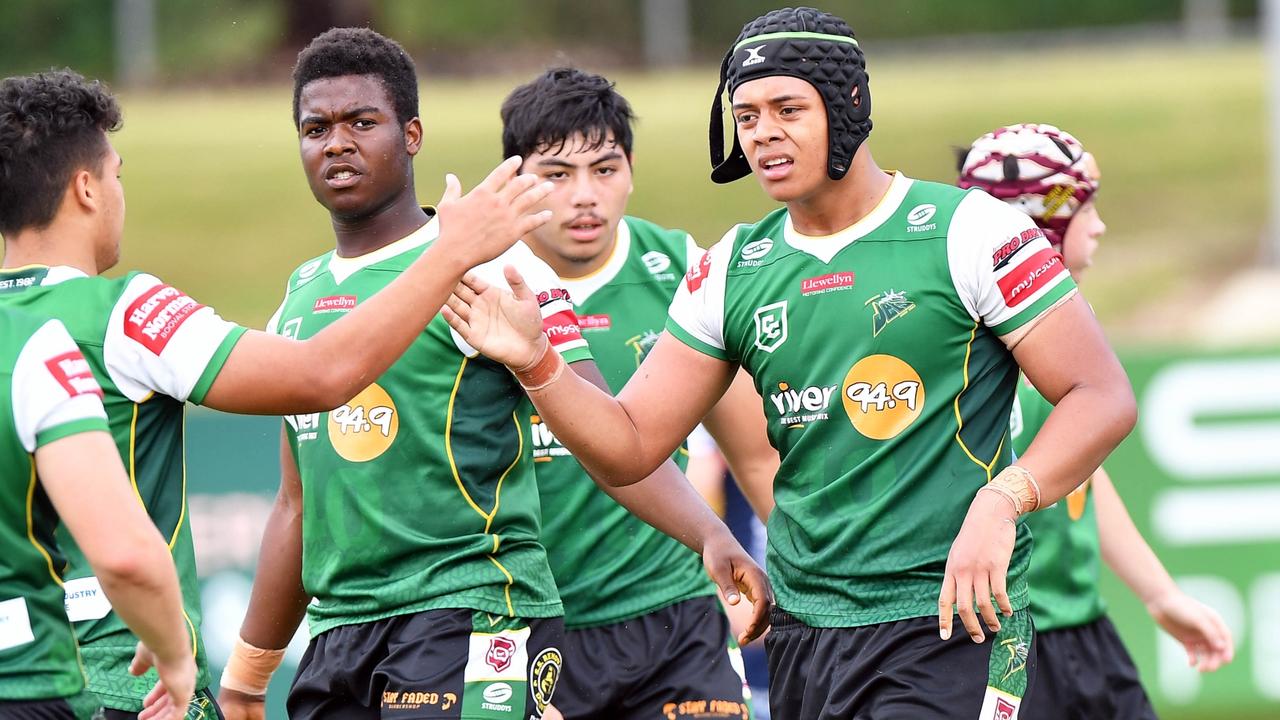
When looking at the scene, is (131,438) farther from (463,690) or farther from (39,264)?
(463,690)

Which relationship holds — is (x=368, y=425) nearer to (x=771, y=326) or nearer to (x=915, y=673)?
(x=771, y=326)

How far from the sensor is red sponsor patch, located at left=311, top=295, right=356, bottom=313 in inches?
191

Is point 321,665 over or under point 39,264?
under

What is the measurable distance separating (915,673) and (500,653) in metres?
1.11

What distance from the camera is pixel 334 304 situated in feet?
16.0

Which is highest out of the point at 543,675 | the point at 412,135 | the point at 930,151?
the point at 930,151

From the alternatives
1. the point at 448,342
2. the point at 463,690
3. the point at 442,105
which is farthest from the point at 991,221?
the point at 442,105

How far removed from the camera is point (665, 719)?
5.62m

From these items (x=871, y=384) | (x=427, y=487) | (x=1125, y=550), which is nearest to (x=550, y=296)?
(x=427, y=487)

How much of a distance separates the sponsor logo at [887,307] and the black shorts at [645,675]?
170 centimetres

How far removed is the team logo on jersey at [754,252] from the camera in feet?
15.5

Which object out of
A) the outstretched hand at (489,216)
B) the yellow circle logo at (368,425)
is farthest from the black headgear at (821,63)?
the yellow circle logo at (368,425)

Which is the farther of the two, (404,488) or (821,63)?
(404,488)

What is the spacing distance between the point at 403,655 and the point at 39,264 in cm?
138
